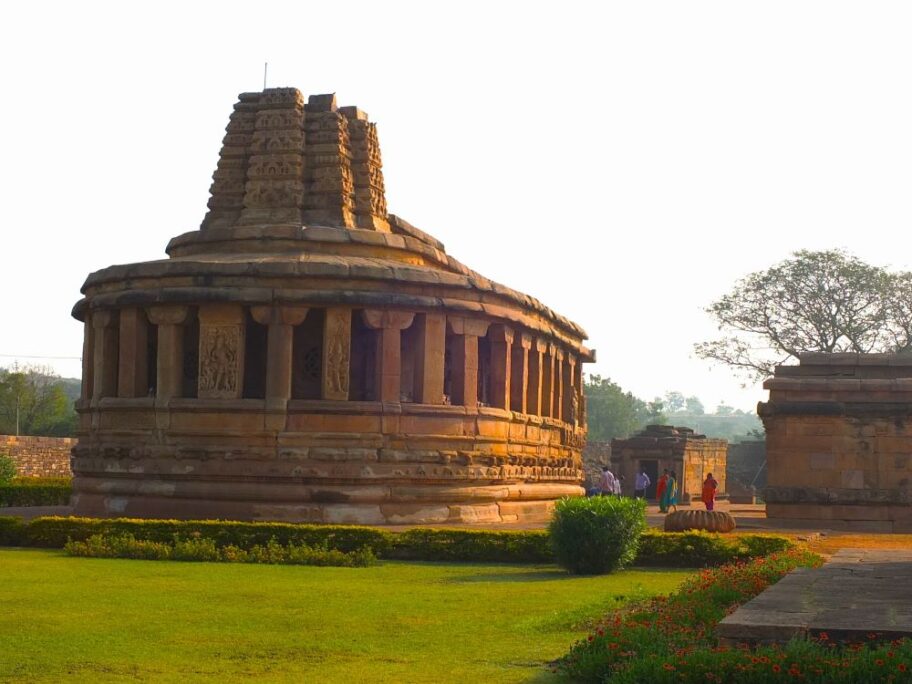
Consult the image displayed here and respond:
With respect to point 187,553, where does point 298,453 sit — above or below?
above

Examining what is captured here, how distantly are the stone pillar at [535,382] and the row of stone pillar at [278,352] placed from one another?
2.17 meters

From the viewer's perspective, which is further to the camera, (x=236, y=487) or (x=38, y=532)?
(x=236, y=487)

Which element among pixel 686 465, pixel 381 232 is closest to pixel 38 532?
pixel 381 232

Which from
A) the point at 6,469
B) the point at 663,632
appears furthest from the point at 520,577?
the point at 6,469

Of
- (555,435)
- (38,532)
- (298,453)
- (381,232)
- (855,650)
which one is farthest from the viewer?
(555,435)

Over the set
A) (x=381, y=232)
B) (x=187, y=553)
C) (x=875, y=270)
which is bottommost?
(x=187, y=553)

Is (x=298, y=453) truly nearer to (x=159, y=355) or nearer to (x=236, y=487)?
(x=236, y=487)

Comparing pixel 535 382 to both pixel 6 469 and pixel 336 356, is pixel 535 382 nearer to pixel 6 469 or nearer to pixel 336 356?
pixel 336 356

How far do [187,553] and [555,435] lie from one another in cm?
1259

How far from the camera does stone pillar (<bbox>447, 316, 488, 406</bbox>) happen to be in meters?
22.5

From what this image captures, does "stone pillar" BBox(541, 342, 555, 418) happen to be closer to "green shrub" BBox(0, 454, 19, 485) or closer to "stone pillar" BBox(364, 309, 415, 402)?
"stone pillar" BBox(364, 309, 415, 402)

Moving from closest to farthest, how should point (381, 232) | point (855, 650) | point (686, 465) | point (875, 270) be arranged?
point (855, 650) → point (381, 232) → point (686, 465) → point (875, 270)

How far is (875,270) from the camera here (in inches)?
2044

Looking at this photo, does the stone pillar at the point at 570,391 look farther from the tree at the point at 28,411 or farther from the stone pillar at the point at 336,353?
the tree at the point at 28,411
